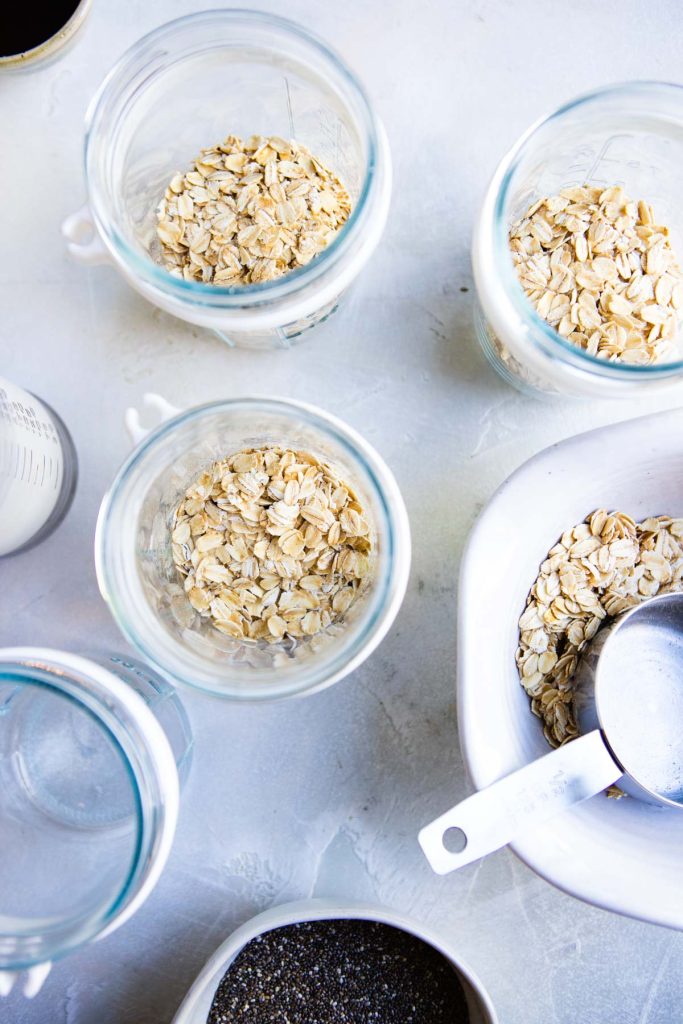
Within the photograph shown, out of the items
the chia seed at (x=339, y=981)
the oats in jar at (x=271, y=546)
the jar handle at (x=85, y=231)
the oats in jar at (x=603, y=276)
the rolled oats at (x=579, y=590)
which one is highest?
the jar handle at (x=85, y=231)

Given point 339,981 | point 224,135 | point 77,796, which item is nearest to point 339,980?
point 339,981

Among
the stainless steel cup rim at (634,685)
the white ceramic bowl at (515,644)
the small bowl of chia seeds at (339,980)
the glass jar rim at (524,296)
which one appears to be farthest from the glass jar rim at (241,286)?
the small bowl of chia seeds at (339,980)

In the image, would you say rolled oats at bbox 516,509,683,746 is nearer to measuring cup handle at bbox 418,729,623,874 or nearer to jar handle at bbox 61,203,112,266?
measuring cup handle at bbox 418,729,623,874

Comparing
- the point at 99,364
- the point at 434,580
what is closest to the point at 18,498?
the point at 99,364

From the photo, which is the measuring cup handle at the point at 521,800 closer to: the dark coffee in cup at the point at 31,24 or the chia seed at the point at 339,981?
the chia seed at the point at 339,981

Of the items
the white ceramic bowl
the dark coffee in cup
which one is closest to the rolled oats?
the white ceramic bowl

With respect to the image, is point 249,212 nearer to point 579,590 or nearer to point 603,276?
point 603,276

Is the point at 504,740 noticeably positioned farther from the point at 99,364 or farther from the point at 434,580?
the point at 99,364

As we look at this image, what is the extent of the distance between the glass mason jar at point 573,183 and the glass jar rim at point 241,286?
0.11m

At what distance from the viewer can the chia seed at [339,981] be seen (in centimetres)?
80

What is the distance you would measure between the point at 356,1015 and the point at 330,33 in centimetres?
98

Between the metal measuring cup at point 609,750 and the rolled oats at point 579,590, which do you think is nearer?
the metal measuring cup at point 609,750

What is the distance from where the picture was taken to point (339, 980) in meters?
0.80

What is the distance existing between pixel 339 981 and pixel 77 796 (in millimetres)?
316
